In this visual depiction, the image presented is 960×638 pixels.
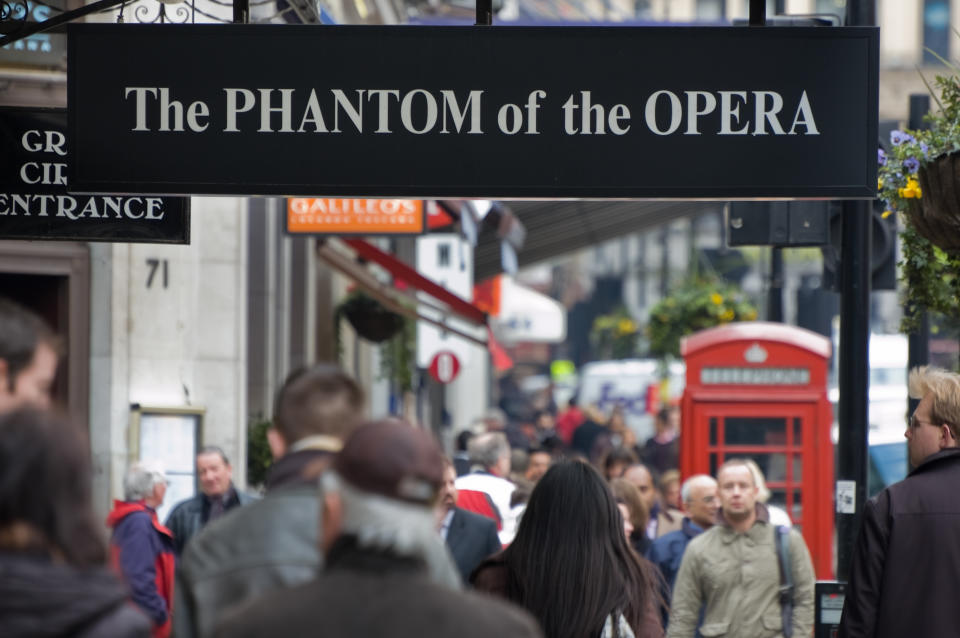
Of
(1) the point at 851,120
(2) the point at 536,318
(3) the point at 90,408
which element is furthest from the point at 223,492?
(2) the point at 536,318

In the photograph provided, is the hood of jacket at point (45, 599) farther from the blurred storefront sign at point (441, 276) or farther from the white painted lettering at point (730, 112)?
the blurred storefront sign at point (441, 276)

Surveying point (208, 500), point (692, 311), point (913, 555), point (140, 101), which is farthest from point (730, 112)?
point (692, 311)

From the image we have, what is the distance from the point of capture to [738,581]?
7.68 m

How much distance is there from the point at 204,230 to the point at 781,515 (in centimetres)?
556

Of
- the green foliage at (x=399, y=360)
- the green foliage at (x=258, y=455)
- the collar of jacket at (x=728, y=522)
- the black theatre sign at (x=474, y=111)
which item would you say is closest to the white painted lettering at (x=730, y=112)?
the black theatre sign at (x=474, y=111)

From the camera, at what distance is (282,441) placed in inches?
148

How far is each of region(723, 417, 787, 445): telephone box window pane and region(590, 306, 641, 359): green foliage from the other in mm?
22720

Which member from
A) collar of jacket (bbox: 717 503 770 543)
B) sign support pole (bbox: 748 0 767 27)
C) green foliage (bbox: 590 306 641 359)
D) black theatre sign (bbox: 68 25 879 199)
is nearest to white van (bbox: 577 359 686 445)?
green foliage (bbox: 590 306 641 359)

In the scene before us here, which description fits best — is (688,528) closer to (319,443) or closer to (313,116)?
(313,116)

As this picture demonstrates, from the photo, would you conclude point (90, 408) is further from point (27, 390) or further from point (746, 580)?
point (27, 390)

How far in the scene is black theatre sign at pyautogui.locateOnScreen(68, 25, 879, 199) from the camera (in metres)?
5.13

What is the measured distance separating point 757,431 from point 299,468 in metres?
10.0

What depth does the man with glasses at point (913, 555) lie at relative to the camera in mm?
5285

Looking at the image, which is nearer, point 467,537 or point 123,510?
point 467,537
